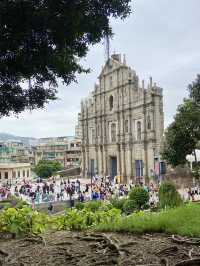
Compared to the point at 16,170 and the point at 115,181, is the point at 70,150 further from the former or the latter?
the point at 115,181

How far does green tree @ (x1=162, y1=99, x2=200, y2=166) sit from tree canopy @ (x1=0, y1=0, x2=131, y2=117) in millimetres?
21887

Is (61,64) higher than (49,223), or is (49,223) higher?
(61,64)

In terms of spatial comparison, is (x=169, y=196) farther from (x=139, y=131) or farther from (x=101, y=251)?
(x=139, y=131)

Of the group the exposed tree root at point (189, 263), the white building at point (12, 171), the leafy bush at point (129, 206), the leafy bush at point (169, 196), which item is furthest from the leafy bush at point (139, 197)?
the white building at point (12, 171)

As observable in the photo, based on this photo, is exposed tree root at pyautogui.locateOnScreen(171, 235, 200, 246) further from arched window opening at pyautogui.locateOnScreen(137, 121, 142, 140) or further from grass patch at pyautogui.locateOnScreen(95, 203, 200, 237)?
arched window opening at pyautogui.locateOnScreen(137, 121, 142, 140)

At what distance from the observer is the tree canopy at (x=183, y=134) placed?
89.2ft

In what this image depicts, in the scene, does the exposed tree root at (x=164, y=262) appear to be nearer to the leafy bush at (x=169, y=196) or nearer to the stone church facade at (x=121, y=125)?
the leafy bush at (x=169, y=196)

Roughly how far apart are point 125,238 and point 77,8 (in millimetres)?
3904

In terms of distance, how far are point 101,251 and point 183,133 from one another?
22355 mm

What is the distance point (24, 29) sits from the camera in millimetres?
4953

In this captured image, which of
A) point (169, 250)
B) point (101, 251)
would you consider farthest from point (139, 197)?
point (169, 250)

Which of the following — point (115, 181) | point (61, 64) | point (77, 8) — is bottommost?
point (115, 181)

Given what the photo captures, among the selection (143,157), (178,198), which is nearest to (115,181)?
(143,157)

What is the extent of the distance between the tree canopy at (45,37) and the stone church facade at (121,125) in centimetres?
3375
